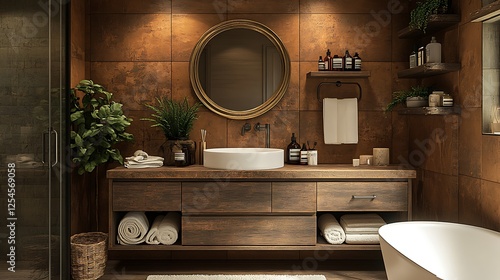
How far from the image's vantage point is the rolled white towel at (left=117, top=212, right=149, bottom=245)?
3600 mm

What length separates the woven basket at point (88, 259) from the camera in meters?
3.49

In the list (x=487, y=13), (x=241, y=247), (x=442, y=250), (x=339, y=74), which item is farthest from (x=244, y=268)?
(x=487, y=13)

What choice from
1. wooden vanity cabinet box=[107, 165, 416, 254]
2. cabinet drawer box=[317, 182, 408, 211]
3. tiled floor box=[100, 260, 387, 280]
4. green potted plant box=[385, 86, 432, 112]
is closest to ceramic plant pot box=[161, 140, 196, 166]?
wooden vanity cabinet box=[107, 165, 416, 254]

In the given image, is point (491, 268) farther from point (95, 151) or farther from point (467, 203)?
point (95, 151)

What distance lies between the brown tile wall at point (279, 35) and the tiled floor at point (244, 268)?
2.90 ft

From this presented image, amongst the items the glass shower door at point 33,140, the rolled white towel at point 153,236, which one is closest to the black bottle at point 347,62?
the rolled white towel at point 153,236

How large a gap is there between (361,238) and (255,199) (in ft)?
2.77

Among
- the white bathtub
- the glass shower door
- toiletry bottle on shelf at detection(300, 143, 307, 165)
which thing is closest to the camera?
the glass shower door

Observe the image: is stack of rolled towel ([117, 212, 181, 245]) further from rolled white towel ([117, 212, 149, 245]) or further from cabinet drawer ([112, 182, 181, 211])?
cabinet drawer ([112, 182, 181, 211])

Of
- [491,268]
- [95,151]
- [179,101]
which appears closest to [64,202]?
[95,151]

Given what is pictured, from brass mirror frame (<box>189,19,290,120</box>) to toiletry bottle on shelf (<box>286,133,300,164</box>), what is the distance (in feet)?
1.17

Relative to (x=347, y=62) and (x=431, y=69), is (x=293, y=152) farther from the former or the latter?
(x=431, y=69)

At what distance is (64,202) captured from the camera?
321cm

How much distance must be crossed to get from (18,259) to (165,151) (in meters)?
1.52
